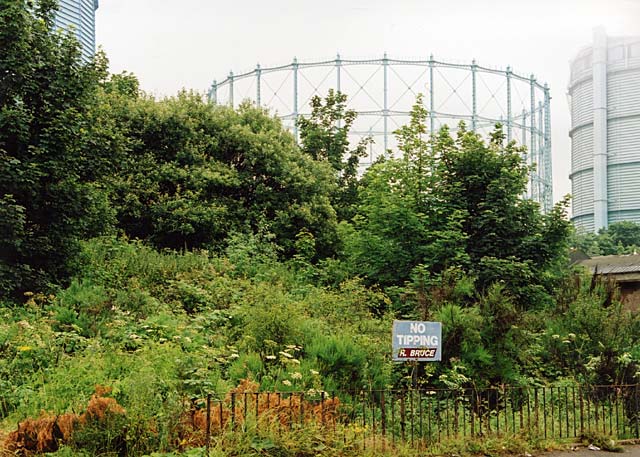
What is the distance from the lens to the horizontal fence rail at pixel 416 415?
7.39 metres

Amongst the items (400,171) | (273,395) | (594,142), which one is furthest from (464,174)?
(594,142)

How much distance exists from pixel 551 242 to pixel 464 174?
2478 mm

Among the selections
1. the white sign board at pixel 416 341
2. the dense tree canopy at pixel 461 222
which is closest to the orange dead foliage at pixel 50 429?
the white sign board at pixel 416 341

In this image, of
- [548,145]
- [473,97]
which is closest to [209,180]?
[473,97]

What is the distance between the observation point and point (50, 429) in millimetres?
6734

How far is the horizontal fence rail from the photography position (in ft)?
24.3

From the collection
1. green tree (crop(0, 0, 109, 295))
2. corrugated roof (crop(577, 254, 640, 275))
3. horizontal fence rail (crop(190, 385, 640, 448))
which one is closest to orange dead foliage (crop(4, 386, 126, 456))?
horizontal fence rail (crop(190, 385, 640, 448))

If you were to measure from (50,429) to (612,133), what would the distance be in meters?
48.4

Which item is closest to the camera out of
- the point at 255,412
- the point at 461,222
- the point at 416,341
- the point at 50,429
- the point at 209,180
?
the point at 50,429

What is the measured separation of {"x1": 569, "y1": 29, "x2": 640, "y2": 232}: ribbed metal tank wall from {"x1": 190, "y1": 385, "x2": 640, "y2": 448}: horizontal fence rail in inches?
1439

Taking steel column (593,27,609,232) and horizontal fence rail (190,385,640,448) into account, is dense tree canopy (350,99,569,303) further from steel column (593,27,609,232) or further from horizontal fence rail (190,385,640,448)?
steel column (593,27,609,232)

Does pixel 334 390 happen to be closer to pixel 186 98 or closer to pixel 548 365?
pixel 548 365

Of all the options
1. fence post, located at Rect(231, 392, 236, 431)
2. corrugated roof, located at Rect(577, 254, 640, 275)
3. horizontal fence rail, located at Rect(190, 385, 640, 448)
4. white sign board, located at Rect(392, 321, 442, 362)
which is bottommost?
horizontal fence rail, located at Rect(190, 385, 640, 448)

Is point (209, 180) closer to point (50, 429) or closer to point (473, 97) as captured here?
point (50, 429)
